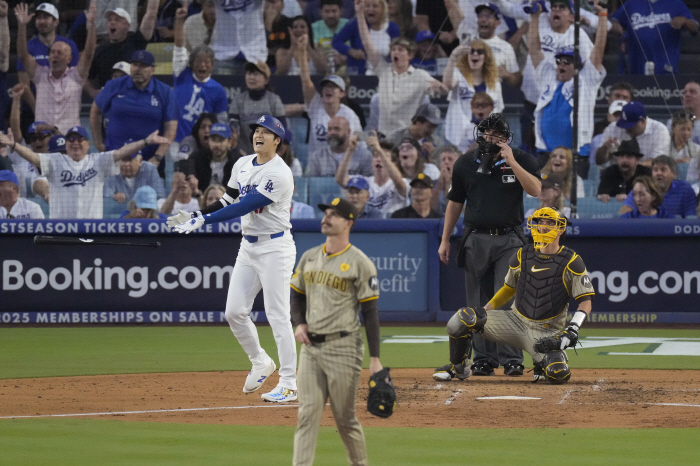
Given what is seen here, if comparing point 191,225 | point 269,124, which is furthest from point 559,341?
point 191,225

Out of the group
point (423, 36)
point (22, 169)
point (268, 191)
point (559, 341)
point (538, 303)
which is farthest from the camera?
point (423, 36)

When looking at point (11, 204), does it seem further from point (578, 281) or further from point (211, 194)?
point (578, 281)

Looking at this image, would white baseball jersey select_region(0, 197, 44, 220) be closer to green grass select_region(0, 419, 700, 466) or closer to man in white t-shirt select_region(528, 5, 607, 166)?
man in white t-shirt select_region(528, 5, 607, 166)

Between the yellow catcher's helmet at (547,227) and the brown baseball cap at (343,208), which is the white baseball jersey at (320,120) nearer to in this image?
the yellow catcher's helmet at (547,227)

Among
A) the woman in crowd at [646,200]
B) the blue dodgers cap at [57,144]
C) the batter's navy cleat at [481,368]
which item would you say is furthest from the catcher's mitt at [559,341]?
the blue dodgers cap at [57,144]

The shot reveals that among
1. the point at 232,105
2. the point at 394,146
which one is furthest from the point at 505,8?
the point at 232,105
